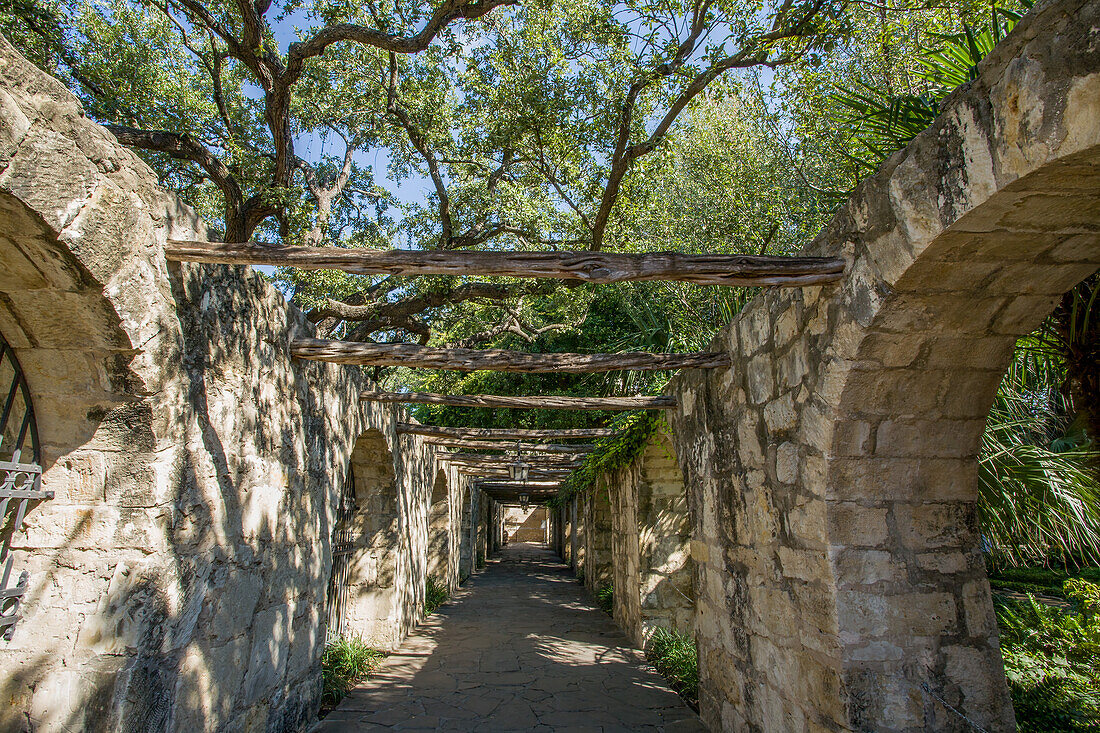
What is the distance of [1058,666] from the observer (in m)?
3.14

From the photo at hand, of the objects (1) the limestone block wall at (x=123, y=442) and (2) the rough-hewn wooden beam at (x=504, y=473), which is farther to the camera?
(2) the rough-hewn wooden beam at (x=504, y=473)

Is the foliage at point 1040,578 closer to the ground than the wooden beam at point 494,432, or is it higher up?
closer to the ground

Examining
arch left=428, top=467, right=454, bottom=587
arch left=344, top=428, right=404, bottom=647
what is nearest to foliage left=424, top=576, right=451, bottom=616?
arch left=428, top=467, right=454, bottom=587

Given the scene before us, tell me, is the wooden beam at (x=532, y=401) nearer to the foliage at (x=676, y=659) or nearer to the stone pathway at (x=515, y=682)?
the foliage at (x=676, y=659)

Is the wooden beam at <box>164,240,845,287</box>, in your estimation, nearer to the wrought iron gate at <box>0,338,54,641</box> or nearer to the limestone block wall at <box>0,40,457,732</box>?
the limestone block wall at <box>0,40,457,732</box>

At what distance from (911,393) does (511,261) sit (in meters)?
1.79

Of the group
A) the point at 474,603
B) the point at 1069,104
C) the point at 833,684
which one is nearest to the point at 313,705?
the point at 833,684

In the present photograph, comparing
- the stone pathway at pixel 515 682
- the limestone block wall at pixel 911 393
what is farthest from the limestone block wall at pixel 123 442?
the limestone block wall at pixel 911 393

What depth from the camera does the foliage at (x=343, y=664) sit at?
195 inches

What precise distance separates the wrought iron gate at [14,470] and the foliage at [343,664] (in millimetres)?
2715

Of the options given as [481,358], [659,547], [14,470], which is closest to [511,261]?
[481,358]

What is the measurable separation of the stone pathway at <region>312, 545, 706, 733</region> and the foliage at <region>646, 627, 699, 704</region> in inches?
4.3

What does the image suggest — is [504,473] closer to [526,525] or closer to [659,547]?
[659,547]

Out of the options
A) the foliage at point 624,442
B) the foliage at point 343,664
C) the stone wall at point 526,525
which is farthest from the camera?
the stone wall at point 526,525
